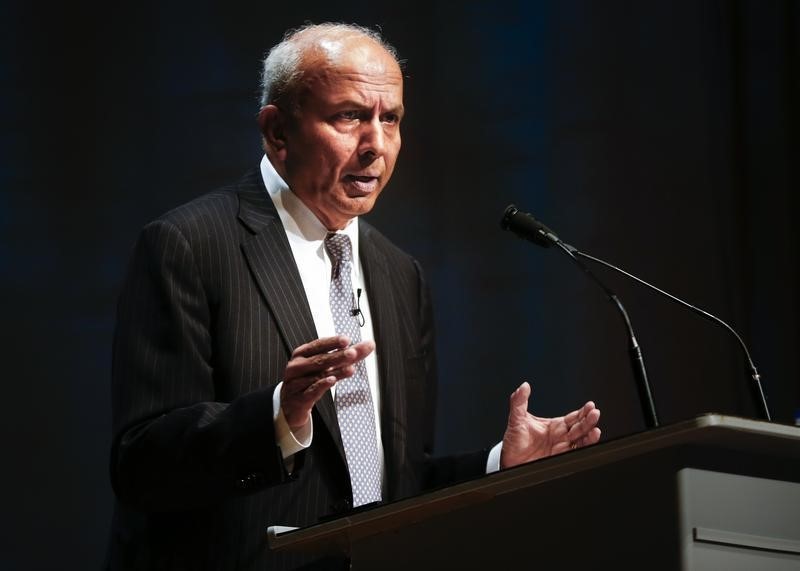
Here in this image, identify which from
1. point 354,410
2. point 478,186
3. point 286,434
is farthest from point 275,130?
point 478,186

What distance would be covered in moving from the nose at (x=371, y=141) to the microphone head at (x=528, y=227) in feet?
Answer: 1.47

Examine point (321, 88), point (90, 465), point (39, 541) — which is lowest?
point (39, 541)

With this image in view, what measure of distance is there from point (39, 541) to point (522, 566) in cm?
213

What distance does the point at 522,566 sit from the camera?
148cm

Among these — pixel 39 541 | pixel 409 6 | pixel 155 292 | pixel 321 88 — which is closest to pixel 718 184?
pixel 409 6

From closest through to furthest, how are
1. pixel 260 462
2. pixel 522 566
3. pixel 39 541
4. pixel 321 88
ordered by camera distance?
pixel 522 566 → pixel 260 462 → pixel 321 88 → pixel 39 541

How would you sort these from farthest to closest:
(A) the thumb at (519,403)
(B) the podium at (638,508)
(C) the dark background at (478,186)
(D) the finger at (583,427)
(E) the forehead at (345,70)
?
(C) the dark background at (478,186)
(E) the forehead at (345,70)
(A) the thumb at (519,403)
(D) the finger at (583,427)
(B) the podium at (638,508)

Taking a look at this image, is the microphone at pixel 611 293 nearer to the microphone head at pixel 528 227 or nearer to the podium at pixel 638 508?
the microphone head at pixel 528 227

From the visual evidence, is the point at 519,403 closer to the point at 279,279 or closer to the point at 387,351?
the point at 387,351

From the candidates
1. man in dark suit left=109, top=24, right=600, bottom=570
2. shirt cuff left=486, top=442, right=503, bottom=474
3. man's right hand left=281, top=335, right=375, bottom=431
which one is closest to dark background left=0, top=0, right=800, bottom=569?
man in dark suit left=109, top=24, right=600, bottom=570

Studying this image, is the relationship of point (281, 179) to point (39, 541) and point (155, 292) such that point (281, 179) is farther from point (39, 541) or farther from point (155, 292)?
point (39, 541)

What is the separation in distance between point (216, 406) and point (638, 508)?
94 centimetres

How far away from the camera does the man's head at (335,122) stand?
8.30ft

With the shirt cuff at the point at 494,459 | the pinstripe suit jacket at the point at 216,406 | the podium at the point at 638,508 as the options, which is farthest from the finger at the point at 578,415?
the podium at the point at 638,508
